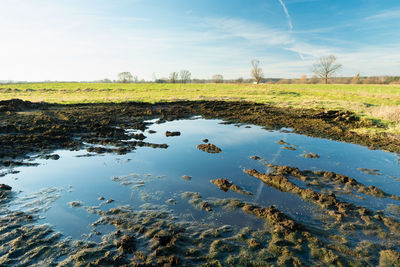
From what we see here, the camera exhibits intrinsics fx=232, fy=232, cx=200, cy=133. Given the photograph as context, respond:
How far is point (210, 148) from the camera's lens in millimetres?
9570

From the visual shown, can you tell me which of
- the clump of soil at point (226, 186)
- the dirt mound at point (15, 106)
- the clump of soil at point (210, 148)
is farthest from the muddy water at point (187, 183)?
the dirt mound at point (15, 106)

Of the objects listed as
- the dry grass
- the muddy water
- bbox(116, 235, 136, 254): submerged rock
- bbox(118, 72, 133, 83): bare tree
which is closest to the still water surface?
the muddy water

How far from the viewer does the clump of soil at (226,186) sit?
5864mm

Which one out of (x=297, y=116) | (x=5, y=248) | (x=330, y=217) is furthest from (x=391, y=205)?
(x=297, y=116)

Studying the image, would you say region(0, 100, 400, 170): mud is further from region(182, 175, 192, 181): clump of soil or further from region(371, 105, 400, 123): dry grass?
region(182, 175, 192, 181): clump of soil

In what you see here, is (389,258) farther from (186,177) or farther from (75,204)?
(75,204)

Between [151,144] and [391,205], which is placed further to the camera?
[151,144]

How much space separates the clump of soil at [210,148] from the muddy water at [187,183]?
27cm

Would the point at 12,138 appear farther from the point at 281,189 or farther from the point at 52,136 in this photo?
the point at 281,189

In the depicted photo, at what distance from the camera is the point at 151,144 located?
1019 cm

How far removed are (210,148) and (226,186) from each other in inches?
139

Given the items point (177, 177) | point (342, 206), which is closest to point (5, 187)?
point (177, 177)

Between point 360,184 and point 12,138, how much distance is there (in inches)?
524

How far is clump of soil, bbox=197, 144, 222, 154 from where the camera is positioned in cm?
929
